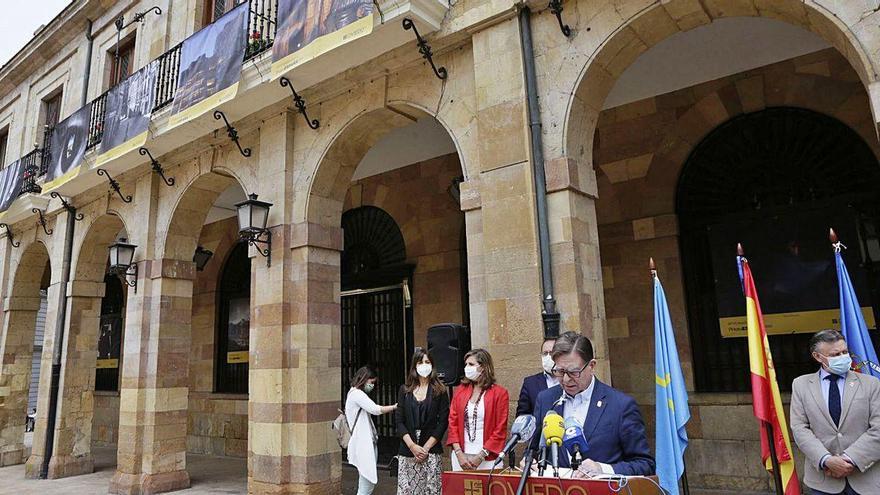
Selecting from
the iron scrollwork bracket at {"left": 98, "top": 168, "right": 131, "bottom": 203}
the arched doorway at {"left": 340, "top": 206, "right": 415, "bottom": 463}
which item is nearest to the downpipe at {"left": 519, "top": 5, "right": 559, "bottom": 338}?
the arched doorway at {"left": 340, "top": 206, "right": 415, "bottom": 463}

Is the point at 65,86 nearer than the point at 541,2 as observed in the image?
No

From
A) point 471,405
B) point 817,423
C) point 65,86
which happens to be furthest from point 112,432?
point 817,423

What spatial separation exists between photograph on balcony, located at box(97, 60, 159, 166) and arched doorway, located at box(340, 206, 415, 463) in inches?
144

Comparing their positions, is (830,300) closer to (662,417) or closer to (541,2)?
(662,417)

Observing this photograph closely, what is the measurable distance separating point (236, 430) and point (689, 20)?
10.9 metres

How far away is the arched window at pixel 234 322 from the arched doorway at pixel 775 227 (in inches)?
352

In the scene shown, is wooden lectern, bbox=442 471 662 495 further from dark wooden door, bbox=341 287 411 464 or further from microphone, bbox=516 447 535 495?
dark wooden door, bbox=341 287 411 464

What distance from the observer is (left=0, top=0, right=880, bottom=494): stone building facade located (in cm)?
564

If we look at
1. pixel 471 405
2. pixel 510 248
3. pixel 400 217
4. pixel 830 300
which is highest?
pixel 400 217

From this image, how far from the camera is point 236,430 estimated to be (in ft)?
40.6

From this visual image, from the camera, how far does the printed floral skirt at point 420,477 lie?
5.45 m

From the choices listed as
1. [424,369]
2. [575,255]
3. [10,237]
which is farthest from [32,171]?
[575,255]

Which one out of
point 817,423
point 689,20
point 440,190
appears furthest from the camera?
point 440,190

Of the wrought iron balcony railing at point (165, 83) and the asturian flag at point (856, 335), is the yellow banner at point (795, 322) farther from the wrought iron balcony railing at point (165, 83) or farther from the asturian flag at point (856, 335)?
the wrought iron balcony railing at point (165, 83)
